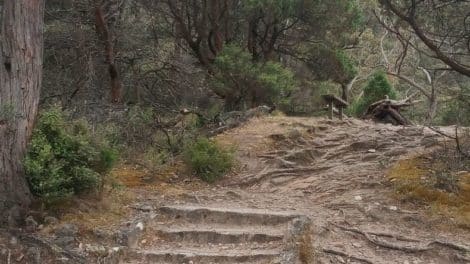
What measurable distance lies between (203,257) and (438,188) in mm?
3263

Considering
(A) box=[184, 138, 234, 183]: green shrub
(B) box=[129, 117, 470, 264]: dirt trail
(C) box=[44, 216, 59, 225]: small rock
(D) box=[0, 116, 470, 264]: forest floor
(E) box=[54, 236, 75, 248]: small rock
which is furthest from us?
(A) box=[184, 138, 234, 183]: green shrub

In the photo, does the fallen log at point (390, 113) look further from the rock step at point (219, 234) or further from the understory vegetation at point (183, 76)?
the rock step at point (219, 234)

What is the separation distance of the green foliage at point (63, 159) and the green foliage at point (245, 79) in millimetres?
6749

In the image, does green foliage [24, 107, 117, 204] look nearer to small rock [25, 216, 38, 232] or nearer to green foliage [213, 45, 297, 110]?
small rock [25, 216, 38, 232]

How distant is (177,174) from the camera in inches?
313

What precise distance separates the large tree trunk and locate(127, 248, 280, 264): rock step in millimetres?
1304

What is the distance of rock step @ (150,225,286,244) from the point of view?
5.73m

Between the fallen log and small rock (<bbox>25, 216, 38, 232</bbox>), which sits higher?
the fallen log

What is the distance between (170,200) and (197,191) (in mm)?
654

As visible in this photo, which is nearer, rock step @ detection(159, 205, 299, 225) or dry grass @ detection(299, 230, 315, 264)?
dry grass @ detection(299, 230, 315, 264)

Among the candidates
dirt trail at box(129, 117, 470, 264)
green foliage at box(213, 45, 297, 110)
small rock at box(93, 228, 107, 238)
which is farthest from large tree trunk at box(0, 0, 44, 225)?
green foliage at box(213, 45, 297, 110)

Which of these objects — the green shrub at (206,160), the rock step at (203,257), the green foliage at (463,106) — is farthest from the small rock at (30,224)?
the green foliage at (463,106)

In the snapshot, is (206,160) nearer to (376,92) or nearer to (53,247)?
(53,247)

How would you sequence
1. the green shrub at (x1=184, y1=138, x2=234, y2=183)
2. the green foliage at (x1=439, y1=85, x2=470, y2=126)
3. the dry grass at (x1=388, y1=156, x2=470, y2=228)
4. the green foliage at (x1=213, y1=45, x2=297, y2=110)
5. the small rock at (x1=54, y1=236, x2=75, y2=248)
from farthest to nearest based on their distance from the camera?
the green foliage at (x1=213, y1=45, x2=297, y2=110) → the green shrub at (x1=184, y1=138, x2=234, y2=183) → the green foliage at (x1=439, y1=85, x2=470, y2=126) → the dry grass at (x1=388, y1=156, x2=470, y2=228) → the small rock at (x1=54, y1=236, x2=75, y2=248)
